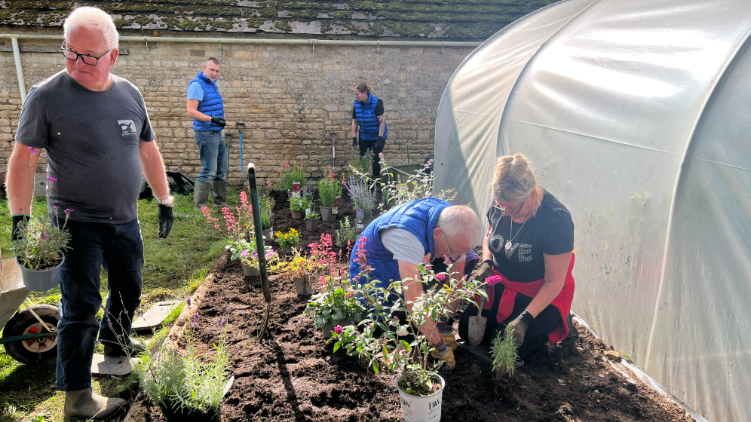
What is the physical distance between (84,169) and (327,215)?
157 inches

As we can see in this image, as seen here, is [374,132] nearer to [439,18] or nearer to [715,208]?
[439,18]

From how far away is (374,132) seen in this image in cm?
844

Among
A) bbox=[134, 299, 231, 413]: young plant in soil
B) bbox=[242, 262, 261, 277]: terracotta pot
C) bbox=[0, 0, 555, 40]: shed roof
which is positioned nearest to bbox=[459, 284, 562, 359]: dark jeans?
bbox=[134, 299, 231, 413]: young plant in soil

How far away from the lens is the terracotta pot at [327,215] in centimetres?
641

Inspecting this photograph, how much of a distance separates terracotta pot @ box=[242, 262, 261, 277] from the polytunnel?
9.07ft

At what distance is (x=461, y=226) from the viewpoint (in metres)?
2.68

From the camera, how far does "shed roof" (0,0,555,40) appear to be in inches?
347

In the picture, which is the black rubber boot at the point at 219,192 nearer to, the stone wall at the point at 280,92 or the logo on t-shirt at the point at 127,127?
the stone wall at the point at 280,92

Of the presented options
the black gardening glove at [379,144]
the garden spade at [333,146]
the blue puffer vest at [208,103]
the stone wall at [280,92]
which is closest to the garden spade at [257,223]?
the blue puffer vest at [208,103]

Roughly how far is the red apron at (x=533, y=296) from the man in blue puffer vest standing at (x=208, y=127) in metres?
5.01

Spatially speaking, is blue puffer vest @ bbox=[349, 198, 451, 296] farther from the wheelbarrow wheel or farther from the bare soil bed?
the wheelbarrow wheel

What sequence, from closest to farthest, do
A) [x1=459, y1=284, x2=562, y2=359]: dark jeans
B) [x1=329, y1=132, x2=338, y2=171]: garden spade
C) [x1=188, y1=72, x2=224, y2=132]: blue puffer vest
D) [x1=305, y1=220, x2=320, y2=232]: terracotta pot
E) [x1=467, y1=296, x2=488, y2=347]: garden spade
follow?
1. [x1=459, y1=284, x2=562, y2=359]: dark jeans
2. [x1=467, y1=296, x2=488, y2=347]: garden spade
3. [x1=305, y1=220, x2=320, y2=232]: terracotta pot
4. [x1=188, y1=72, x2=224, y2=132]: blue puffer vest
5. [x1=329, y1=132, x2=338, y2=171]: garden spade

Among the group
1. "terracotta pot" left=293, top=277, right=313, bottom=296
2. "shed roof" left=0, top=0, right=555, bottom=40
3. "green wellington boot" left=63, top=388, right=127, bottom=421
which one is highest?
"shed roof" left=0, top=0, right=555, bottom=40

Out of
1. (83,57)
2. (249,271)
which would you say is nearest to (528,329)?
(249,271)
